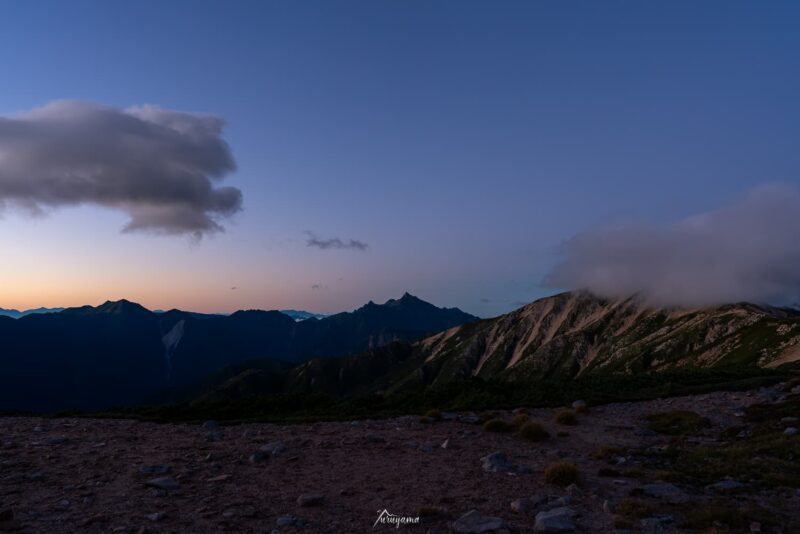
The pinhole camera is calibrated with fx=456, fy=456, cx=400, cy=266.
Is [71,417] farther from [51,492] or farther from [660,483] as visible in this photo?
[660,483]

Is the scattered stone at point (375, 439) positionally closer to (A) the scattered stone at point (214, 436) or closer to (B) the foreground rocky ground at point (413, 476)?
(B) the foreground rocky ground at point (413, 476)

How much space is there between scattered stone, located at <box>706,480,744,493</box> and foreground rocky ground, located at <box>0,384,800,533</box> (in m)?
0.03

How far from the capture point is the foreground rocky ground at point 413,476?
33.0 ft

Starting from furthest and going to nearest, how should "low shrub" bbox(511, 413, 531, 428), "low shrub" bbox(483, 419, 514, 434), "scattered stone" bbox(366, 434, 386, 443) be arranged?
"low shrub" bbox(511, 413, 531, 428), "low shrub" bbox(483, 419, 514, 434), "scattered stone" bbox(366, 434, 386, 443)

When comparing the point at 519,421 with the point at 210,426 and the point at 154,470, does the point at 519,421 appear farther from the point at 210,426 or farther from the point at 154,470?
the point at 210,426

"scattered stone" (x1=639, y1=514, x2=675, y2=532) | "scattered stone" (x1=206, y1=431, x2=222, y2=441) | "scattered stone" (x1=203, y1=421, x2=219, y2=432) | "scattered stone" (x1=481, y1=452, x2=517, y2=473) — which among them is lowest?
"scattered stone" (x1=203, y1=421, x2=219, y2=432)

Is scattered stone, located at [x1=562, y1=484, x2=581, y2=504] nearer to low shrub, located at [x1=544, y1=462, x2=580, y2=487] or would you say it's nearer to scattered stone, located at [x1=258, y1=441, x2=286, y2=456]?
low shrub, located at [x1=544, y1=462, x2=580, y2=487]

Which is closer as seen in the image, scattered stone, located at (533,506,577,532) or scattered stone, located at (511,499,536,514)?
scattered stone, located at (533,506,577,532)

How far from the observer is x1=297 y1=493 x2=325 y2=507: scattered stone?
11375 mm

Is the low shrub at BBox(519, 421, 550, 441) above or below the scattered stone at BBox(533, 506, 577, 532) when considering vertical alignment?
below

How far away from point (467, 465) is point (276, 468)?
6197 mm

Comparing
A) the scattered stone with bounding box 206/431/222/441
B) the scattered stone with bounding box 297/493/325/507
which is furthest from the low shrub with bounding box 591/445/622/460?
the scattered stone with bounding box 206/431/222/441

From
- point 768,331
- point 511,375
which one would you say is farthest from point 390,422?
point 511,375

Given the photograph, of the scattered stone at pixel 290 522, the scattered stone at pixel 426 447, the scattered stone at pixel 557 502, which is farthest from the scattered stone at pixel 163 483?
the scattered stone at pixel 557 502
